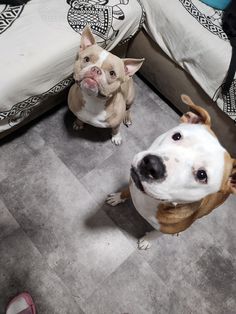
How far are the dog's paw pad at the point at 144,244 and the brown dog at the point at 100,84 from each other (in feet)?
2.50

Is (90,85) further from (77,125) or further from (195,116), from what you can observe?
(77,125)

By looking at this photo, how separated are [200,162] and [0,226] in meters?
1.40

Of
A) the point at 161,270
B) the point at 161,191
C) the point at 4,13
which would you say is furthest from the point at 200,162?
the point at 4,13

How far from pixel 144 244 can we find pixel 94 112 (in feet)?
2.95

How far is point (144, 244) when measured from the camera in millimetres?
2082

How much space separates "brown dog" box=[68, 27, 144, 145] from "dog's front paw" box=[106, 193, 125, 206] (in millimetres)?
464

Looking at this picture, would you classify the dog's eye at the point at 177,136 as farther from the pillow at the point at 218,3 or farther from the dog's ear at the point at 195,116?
the pillow at the point at 218,3

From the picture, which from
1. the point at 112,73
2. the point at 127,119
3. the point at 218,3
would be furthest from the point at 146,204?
the point at 218,3

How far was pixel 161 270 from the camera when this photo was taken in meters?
2.08

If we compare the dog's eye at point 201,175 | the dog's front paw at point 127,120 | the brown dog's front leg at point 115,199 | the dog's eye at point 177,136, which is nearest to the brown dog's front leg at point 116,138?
the dog's front paw at point 127,120

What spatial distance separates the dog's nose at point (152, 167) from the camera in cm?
118

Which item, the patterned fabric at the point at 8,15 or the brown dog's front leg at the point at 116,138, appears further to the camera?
the brown dog's front leg at the point at 116,138

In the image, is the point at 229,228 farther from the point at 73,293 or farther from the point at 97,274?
the point at 73,293

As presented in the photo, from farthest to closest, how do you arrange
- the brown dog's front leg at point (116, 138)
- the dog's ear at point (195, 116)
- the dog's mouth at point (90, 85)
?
the brown dog's front leg at point (116, 138)
the dog's mouth at point (90, 85)
the dog's ear at point (195, 116)
